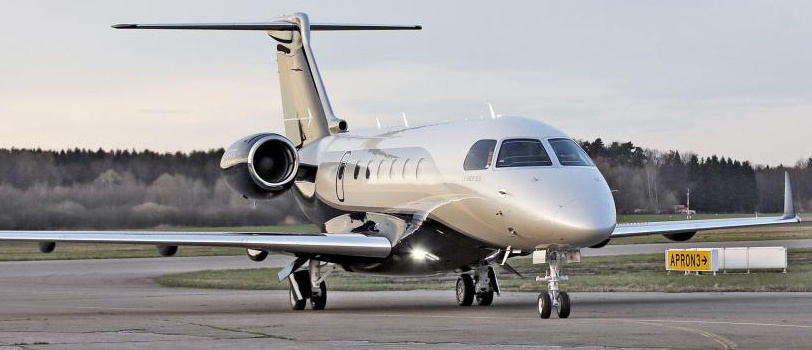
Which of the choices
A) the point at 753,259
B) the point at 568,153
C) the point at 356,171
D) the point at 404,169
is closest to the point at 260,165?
the point at 356,171

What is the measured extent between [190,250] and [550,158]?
43961 millimetres

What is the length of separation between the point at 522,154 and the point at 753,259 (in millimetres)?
16639

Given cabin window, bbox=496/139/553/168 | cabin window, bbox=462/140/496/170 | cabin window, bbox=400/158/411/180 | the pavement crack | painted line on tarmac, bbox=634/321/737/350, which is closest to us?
painted line on tarmac, bbox=634/321/737/350

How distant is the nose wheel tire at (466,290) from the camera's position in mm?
24109

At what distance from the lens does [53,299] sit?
90.7 feet

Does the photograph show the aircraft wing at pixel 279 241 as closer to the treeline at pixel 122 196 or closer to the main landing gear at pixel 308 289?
the main landing gear at pixel 308 289

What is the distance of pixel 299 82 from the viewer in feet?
93.9

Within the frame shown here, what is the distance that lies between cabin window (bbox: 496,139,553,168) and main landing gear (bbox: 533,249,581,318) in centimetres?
135

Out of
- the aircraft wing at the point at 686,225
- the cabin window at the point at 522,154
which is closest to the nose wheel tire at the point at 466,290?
the aircraft wing at the point at 686,225

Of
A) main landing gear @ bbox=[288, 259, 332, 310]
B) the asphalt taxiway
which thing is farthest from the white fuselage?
main landing gear @ bbox=[288, 259, 332, 310]

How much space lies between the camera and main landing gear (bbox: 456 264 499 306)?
77.7 feet

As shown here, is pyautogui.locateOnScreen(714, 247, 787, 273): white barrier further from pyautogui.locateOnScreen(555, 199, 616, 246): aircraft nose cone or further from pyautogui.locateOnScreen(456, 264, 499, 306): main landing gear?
pyautogui.locateOnScreen(555, 199, 616, 246): aircraft nose cone

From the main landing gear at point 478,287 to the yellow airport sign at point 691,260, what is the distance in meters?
10.2

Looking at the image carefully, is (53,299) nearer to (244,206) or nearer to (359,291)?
(359,291)
